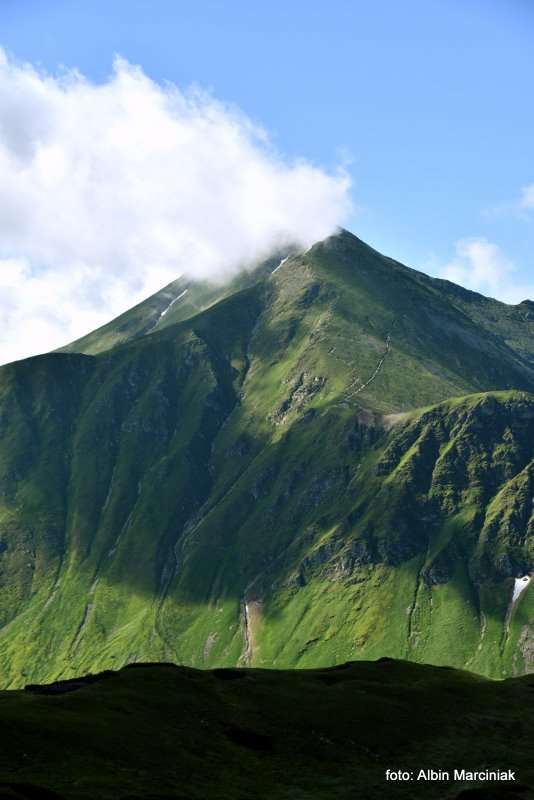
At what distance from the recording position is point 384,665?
481 ft

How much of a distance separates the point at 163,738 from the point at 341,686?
3854 centimetres

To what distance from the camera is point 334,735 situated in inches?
4099

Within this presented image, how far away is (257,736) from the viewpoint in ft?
329

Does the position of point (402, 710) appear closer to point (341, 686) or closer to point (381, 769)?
point (341, 686)

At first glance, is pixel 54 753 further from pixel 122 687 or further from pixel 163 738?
pixel 122 687

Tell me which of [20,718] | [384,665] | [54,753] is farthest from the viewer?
[384,665]

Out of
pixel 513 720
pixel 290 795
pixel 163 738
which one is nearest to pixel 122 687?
pixel 163 738

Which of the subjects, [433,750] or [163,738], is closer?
[163,738]

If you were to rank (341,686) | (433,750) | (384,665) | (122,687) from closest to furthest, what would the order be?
1. (433,750)
2. (122,687)
3. (341,686)
4. (384,665)

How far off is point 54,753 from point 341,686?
5270cm

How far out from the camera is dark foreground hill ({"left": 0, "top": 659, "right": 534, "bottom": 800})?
81.9m

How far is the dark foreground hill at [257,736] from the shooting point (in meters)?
81.9

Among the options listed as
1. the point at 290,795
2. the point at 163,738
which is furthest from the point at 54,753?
the point at 290,795

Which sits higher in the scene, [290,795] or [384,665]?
[384,665]
